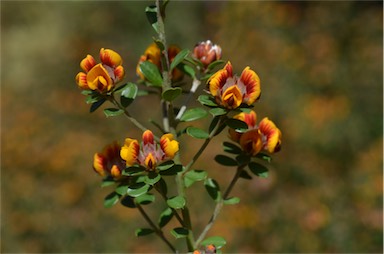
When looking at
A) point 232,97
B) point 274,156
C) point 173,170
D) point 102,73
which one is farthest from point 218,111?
point 274,156

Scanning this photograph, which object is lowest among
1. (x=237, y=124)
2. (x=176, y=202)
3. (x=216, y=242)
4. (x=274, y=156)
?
(x=274, y=156)

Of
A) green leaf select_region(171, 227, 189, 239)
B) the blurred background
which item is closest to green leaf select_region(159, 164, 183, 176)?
green leaf select_region(171, 227, 189, 239)

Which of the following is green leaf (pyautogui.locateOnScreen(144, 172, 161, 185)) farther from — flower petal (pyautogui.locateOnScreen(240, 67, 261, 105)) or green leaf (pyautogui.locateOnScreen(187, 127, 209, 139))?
flower petal (pyautogui.locateOnScreen(240, 67, 261, 105))

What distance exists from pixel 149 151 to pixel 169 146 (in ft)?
0.18

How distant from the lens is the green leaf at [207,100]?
3.31 feet

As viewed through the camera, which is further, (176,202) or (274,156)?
(274,156)

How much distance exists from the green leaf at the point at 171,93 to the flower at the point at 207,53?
0.62 feet

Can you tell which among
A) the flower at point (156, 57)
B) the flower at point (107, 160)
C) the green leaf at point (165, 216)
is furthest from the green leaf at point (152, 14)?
the green leaf at point (165, 216)

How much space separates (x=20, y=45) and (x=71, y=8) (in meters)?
1.25

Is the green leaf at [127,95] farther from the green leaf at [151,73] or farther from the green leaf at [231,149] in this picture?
the green leaf at [231,149]

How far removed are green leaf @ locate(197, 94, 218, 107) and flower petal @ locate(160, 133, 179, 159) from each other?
0.31 ft

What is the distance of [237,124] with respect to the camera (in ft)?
3.36

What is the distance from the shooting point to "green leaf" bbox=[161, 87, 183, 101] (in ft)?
3.22

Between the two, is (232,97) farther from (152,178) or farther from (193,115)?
(152,178)
